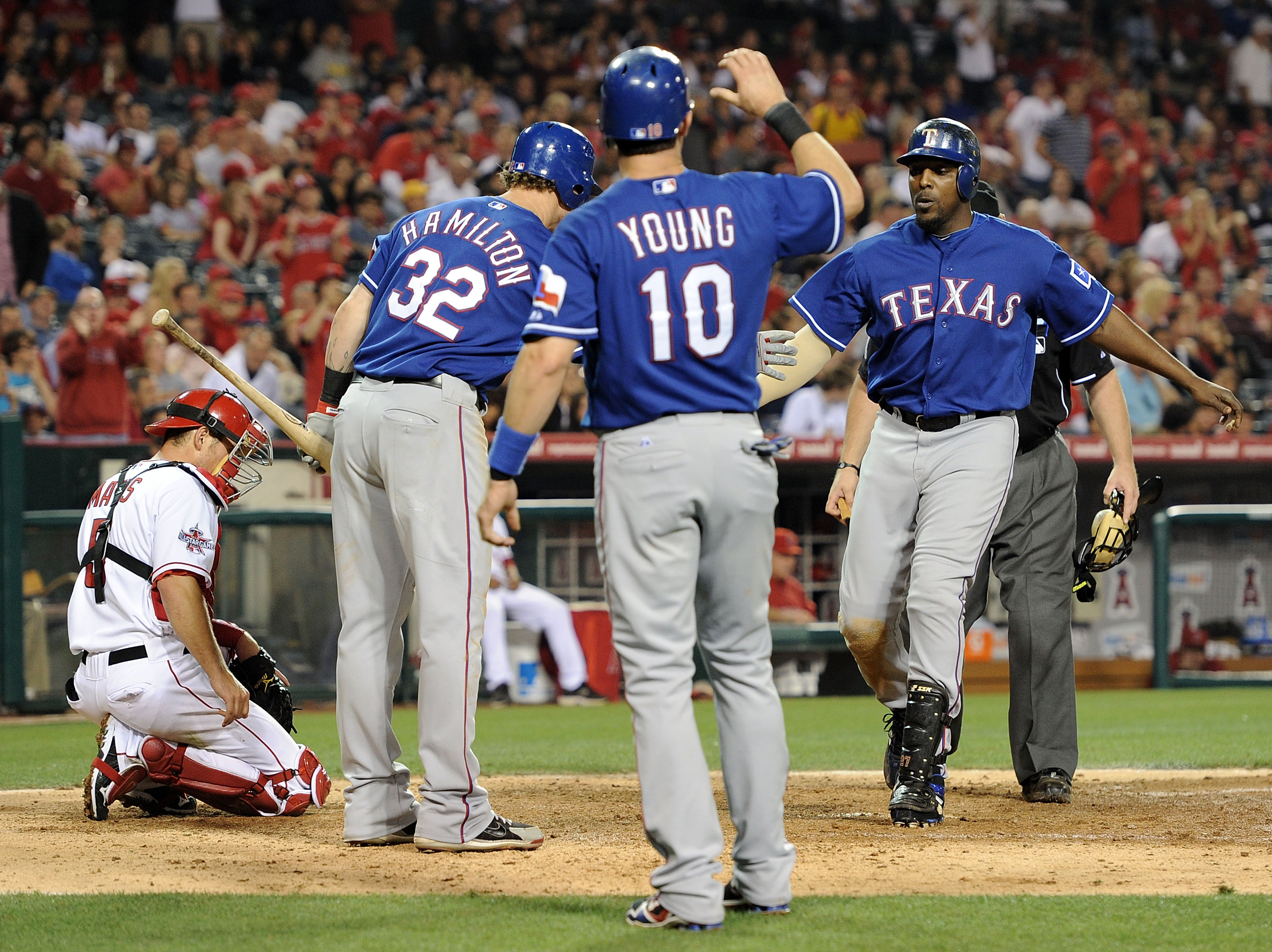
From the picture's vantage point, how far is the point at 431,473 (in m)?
4.24

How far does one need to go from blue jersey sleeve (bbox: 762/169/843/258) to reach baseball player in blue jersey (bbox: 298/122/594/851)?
95cm

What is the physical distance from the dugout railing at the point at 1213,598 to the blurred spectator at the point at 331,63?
1015cm

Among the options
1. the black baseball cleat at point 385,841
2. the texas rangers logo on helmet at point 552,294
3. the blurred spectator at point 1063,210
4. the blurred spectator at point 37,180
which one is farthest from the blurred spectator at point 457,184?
the texas rangers logo on helmet at point 552,294

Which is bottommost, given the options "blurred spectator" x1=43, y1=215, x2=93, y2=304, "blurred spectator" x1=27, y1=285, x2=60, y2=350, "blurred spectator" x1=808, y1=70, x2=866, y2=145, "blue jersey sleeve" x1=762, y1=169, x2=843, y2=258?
A: "blue jersey sleeve" x1=762, y1=169, x2=843, y2=258

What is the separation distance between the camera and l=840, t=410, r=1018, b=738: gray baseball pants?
15.6 ft

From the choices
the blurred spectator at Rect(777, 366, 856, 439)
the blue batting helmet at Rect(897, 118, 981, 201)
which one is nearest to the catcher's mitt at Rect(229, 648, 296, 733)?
the blue batting helmet at Rect(897, 118, 981, 201)

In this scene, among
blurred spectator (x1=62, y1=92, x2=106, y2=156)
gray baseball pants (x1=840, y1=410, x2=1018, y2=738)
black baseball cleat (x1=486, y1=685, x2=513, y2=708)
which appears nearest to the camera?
gray baseball pants (x1=840, y1=410, x2=1018, y2=738)

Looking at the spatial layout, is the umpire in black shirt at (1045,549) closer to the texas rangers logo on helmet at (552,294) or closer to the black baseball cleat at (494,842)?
the black baseball cleat at (494,842)

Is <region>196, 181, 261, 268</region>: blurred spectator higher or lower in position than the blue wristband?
higher

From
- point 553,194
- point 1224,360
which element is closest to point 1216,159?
point 1224,360

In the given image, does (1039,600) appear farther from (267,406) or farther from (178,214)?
(178,214)

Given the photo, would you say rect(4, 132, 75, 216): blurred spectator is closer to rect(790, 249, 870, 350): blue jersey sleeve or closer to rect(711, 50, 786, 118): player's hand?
rect(790, 249, 870, 350): blue jersey sleeve

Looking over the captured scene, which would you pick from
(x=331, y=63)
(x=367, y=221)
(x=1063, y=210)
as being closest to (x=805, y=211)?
(x=367, y=221)

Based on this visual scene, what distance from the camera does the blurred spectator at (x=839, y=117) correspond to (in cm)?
1645
